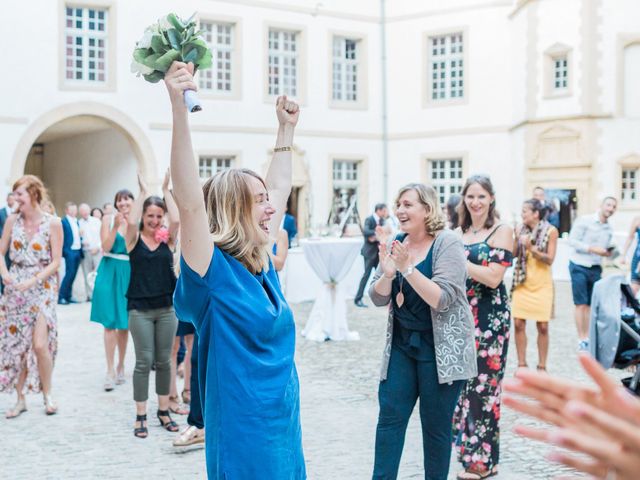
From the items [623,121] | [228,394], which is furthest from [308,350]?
[623,121]

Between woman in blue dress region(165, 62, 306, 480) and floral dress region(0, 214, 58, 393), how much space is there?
4049 mm

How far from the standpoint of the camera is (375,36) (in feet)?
85.2

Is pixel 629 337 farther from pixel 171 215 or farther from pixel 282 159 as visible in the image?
A: pixel 171 215

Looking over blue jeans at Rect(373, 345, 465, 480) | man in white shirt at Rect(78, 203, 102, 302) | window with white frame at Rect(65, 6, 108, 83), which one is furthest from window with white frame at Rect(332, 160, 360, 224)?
blue jeans at Rect(373, 345, 465, 480)

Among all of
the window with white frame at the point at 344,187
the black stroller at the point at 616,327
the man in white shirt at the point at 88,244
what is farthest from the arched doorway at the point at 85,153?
the black stroller at the point at 616,327

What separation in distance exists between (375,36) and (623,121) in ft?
27.5

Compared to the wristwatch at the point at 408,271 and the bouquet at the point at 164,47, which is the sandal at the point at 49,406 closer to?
the wristwatch at the point at 408,271

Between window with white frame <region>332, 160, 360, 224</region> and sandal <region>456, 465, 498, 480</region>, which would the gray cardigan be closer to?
sandal <region>456, 465, 498, 480</region>

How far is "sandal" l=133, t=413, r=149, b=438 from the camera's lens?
5.87m

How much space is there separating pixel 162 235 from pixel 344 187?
1971 centimetres

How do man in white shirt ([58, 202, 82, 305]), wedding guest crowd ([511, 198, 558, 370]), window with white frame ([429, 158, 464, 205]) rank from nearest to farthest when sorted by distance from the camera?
wedding guest crowd ([511, 198, 558, 370]), man in white shirt ([58, 202, 82, 305]), window with white frame ([429, 158, 464, 205])

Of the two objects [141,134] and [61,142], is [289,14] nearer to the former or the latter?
[141,134]

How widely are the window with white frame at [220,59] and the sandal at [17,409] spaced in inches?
685

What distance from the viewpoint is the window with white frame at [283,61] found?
954 inches
